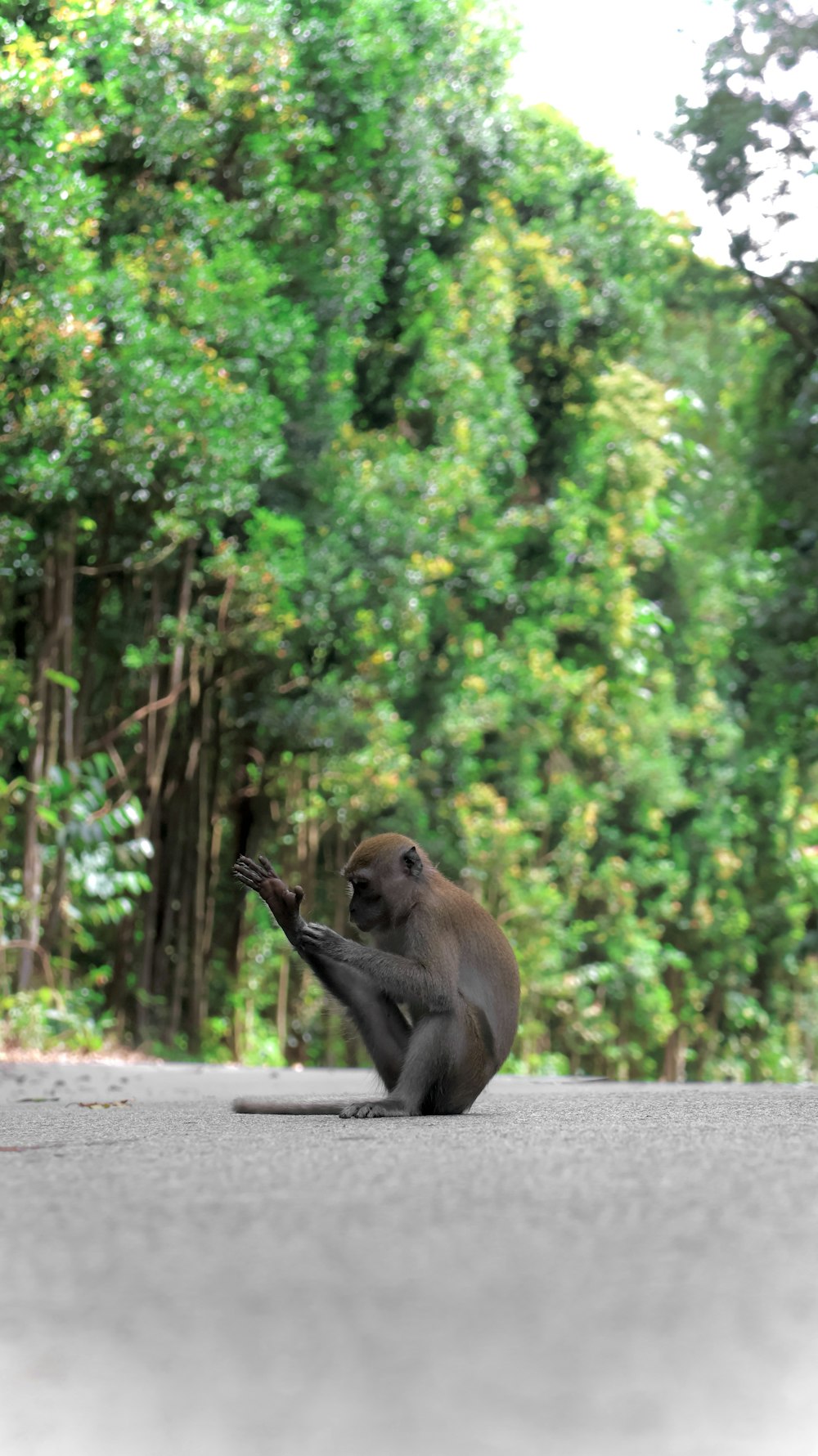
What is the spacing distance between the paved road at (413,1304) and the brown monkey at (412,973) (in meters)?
1.47

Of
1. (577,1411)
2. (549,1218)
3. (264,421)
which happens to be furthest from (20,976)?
(577,1411)

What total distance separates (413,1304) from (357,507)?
21.2 meters

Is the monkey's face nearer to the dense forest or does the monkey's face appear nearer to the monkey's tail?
the monkey's tail

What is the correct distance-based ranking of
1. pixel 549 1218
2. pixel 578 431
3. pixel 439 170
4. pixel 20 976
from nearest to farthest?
pixel 549 1218, pixel 20 976, pixel 439 170, pixel 578 431

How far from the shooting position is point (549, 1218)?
366cm

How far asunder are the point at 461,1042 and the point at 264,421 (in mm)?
13200

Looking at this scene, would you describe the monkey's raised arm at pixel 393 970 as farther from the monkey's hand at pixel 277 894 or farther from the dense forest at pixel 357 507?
the dense forest at pixel 357 507

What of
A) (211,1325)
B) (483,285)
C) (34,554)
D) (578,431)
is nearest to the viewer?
(211,1325)

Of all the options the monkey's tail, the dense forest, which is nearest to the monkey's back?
the monkey's tail

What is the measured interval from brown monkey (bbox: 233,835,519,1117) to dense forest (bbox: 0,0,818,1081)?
28.9 feet

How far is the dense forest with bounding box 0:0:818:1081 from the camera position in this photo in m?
16.8

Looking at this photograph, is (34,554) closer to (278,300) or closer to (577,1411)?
(278,300)

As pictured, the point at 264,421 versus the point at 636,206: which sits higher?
the point at 636,206

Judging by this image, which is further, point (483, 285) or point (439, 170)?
point (483, 285)
